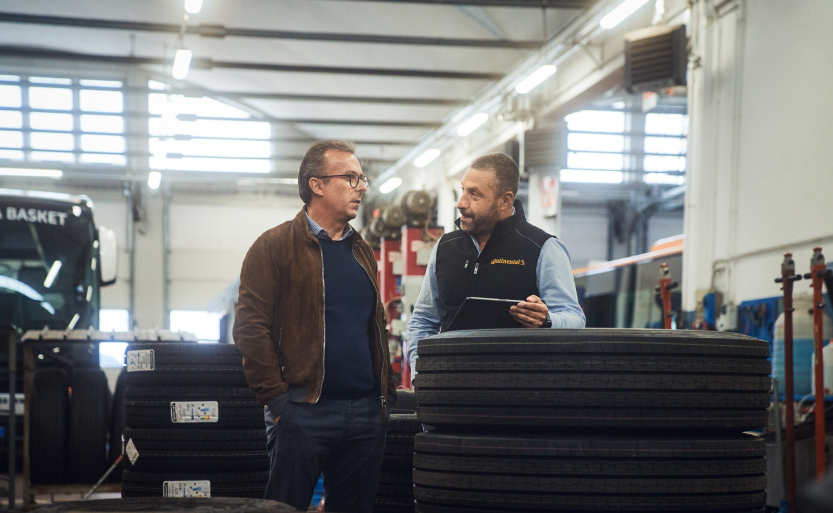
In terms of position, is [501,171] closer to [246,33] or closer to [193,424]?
[193,424]

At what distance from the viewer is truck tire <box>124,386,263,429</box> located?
3805 millimetres

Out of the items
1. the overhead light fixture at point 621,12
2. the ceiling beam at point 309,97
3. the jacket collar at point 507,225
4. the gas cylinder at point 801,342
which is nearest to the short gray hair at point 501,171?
the jacket collar at point 507,225

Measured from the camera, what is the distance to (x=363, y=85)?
552 inches

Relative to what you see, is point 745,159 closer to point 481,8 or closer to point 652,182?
point 481,8

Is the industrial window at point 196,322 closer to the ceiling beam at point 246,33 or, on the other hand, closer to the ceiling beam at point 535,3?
the ceiling beam at point 246,33

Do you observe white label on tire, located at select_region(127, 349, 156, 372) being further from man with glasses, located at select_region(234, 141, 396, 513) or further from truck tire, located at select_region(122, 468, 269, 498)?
man with glasses, located at select_region(234, 141, 396, 513)

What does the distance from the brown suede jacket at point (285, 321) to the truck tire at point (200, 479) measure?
1.37 m

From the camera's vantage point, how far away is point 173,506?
200 cm

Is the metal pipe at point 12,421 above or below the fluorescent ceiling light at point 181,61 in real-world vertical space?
below

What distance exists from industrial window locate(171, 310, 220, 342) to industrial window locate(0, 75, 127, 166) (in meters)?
3.82

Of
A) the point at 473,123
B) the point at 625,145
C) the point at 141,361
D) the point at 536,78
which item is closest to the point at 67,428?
the point at 141,361

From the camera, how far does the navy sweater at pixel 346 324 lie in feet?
8.71

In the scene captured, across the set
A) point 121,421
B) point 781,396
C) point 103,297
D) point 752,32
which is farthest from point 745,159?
point 103,297

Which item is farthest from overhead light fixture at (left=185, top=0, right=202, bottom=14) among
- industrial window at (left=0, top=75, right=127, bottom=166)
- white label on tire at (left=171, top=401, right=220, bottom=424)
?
industrial window at (left=0, top=75, right=127, bottom=166)
